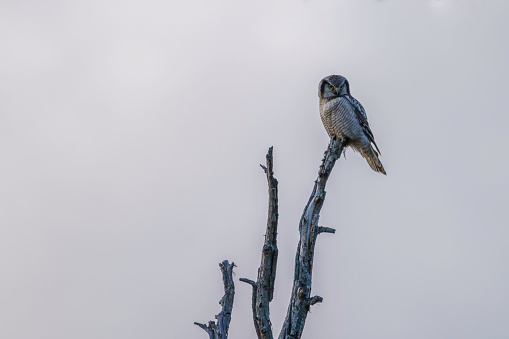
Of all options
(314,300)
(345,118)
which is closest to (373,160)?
(345,118)

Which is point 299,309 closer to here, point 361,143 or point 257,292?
point 257,292

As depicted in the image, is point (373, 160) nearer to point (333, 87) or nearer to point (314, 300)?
point (333, 87)

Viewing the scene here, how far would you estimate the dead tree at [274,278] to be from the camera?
803cm

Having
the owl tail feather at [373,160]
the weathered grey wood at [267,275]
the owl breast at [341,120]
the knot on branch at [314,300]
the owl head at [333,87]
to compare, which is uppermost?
the owl head at [333,87]

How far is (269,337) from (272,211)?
145 centimetres

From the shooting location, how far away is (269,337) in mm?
8359

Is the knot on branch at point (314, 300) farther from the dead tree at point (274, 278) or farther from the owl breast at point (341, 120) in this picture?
the owl breast at point (341, 120)

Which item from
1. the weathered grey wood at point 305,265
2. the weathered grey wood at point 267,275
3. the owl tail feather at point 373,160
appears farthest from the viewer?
the owl tail feather at point 373,160

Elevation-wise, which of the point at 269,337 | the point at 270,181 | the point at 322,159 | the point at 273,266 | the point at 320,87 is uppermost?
the point at 320,87

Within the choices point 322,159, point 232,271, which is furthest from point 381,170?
point 232,271

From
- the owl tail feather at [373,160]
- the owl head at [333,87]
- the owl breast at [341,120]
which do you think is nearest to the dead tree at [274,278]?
the owl breast at [341,120]

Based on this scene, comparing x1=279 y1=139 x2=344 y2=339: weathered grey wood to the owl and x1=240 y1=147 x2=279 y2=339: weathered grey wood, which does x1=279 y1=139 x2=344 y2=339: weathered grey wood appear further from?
the owl

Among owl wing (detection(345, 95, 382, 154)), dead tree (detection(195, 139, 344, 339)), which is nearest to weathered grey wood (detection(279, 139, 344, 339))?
dead tree (detection(195, 139, 344, 339))

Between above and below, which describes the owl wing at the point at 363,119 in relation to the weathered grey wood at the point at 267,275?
above
